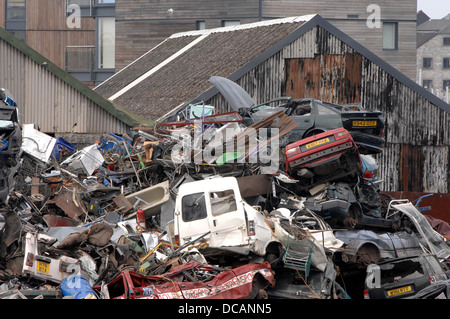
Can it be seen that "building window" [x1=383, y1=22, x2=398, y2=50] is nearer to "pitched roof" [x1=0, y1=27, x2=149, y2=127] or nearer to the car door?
"pitched roof" [x1=0, y1=27, x2=149, y2=127]

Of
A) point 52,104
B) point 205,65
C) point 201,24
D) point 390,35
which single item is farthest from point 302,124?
point 390,35

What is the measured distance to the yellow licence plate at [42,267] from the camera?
12.4m

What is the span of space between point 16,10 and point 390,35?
27890mm

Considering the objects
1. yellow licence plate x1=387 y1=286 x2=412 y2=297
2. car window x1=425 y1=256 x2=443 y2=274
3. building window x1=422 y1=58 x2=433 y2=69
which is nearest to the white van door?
yellow licence plate x1=387 y1=286 x2=412 y2=297

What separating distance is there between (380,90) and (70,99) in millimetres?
11821

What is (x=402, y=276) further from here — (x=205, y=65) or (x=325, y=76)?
(x=205, y=65)

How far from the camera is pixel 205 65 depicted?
1182 inches

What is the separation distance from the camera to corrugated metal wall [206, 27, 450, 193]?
27.2 m

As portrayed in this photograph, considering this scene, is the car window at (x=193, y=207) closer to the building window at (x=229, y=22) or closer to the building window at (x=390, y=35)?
the building window at (x=229, y=22)

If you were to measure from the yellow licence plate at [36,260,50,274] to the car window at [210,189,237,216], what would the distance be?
3.16 m

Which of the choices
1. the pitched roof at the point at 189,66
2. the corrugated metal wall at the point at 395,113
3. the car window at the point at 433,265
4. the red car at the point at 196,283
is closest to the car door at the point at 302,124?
the car window at the point at 433,265

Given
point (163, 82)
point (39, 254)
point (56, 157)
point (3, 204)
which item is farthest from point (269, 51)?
point (39, 254)

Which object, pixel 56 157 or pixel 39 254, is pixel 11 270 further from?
pixel 56 157

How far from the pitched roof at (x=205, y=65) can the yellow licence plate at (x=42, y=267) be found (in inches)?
552
